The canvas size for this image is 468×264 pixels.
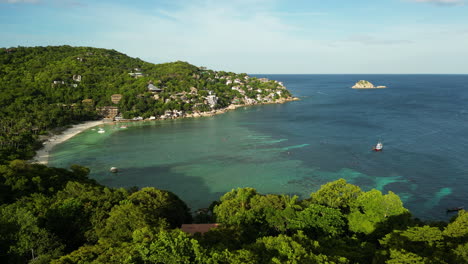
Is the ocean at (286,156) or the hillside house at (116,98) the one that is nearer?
the ocean at (286,156)

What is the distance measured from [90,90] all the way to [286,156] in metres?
49.1

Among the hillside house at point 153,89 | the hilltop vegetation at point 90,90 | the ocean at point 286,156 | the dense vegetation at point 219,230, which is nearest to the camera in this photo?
the dense vegetation at point 219,230

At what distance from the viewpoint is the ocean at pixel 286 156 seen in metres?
24.2

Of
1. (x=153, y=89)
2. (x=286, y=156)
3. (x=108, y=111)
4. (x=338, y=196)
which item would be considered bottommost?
(x=286, y=156)

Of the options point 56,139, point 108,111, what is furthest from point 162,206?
point 108,111

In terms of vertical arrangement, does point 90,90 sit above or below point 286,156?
above

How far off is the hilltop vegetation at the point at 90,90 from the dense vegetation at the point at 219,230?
2021 cm

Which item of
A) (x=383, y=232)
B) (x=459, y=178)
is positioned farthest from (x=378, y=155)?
(x=383, y=232)

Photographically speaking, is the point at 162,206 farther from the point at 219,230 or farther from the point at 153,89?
the point at 153,89

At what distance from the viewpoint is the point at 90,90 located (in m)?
62.8

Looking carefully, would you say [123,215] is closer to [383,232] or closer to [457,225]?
[383,232]

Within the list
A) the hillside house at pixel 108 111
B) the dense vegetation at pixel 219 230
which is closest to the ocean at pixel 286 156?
the dense vegetation at pixel 219 230

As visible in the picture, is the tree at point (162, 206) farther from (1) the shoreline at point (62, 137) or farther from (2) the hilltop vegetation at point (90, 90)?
(2) the hilltop vegetation at point (90, 90)

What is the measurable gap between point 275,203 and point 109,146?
92.8ft
